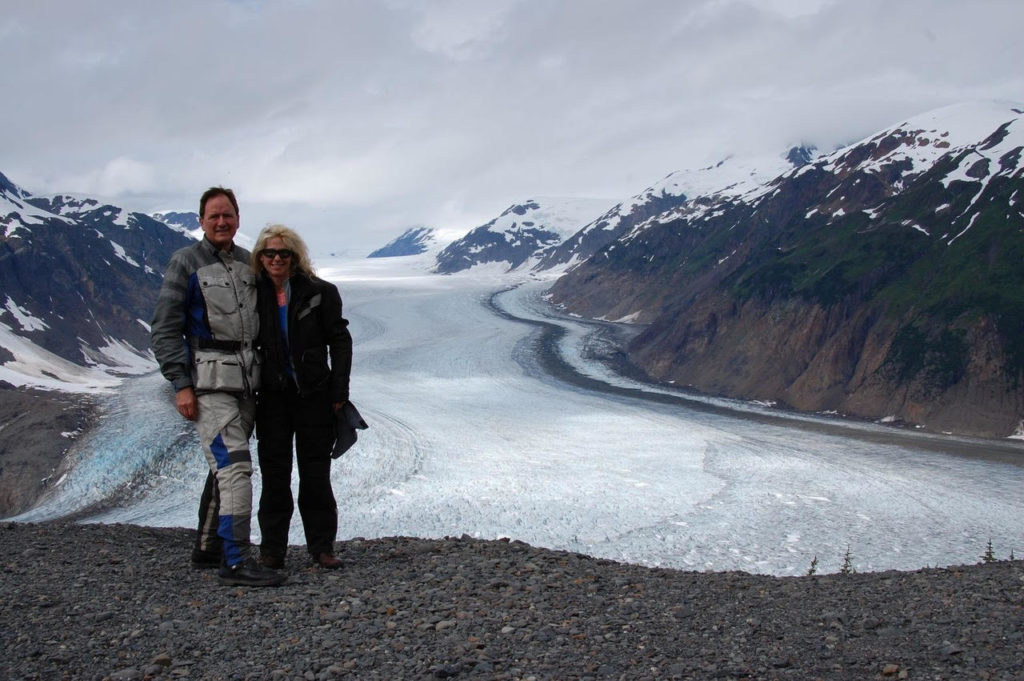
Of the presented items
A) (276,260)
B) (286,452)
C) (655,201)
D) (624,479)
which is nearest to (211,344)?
(276,260)

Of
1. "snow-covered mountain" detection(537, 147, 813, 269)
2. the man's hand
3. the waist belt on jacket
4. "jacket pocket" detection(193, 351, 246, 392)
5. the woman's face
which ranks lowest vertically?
the man's hand

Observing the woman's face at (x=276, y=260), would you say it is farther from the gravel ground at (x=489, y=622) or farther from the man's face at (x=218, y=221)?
the gravel ground at (x=489, y=622)

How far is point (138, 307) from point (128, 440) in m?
47.5

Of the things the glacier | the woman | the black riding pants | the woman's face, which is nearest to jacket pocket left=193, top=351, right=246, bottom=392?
the woman

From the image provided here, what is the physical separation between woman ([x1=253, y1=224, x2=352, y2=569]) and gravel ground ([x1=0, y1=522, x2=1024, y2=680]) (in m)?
0.48

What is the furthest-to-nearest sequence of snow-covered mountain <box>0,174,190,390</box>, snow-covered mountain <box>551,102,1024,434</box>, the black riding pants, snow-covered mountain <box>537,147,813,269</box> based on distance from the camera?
snow-covered mountain <box>537,147,813,269</box> < snow-covered mountain <box>0,174,190,390</box> < snow-covered mountain <box>551,102,1024,434</box> < the black riding pants

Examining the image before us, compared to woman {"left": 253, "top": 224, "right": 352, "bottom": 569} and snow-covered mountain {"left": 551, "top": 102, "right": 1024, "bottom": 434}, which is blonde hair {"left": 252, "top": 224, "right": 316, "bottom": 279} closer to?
woman {"left": 253, "top": 224, "right": 352, "bottom": 569}

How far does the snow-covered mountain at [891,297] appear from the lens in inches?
1754

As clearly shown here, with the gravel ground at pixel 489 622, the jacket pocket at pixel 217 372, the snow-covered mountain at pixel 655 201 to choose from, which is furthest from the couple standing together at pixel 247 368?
the snow-covered mountain at pixel 655 201

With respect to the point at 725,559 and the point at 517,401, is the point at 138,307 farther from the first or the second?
the point at 725,559

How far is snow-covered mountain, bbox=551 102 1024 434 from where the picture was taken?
44562 mm

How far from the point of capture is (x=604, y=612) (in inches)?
233

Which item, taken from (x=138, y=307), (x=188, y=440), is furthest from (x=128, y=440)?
(x=138, y=307)

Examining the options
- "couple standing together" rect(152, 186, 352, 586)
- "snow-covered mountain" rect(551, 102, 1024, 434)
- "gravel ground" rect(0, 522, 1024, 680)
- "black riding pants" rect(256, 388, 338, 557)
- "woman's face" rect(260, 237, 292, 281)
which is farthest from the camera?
"snow-covered mountain" rect(551, 102, 1024, 434)
